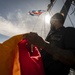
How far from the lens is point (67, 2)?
58.2 feet

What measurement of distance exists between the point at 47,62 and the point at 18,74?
640mm

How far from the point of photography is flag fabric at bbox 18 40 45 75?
2.73 metres

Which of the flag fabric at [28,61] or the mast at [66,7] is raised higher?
the mast at [66,7]

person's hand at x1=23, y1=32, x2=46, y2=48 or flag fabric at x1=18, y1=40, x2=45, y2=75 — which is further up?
person's hand at x1=23, y1=32, x2=46, y2=48

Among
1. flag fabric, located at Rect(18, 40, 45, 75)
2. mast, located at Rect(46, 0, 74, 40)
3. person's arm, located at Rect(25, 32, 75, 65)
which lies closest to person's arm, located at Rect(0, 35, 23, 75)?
flag fabric, located at Rect(18, 40, 45, 75)

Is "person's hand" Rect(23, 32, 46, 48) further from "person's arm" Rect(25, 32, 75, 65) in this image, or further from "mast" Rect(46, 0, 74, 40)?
"mast" Rect(46, 0, 74, 40)

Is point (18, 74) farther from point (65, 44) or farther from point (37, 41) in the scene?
point (65, 44)

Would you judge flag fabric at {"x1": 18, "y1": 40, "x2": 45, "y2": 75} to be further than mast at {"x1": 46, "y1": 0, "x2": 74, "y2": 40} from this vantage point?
No

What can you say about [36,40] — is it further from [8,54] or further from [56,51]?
[8,54]

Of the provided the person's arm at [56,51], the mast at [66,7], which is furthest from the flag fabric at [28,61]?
the mast at [66,7]

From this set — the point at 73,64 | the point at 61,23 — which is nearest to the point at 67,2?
the point at 61,23

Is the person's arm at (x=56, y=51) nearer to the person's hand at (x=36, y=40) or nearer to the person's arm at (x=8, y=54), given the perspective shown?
the person's hand at (x=36, y=40)

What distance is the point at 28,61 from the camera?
2785 millimetres

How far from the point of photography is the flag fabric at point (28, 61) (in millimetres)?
2729
